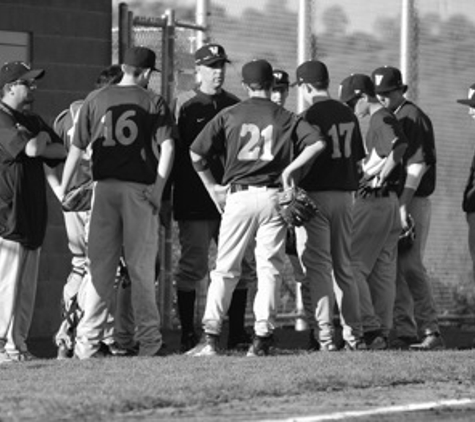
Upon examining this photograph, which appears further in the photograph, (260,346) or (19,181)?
(260,346)

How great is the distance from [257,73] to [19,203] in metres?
1.94

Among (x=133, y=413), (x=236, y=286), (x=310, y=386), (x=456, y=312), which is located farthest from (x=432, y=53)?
(x=133, y=413)

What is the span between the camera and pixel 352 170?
12164mm

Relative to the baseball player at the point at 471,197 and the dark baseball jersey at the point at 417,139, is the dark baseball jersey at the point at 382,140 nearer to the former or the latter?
the dark baseball jersey at the point at 417,139

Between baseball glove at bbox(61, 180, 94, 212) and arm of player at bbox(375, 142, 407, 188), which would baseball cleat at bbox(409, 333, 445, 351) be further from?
baseball glove at bbox(61, 180, 94, 212)

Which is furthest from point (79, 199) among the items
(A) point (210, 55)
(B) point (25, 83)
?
(A) point (210, 55)

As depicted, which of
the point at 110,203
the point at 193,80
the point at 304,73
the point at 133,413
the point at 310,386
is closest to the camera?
the point at 133,413

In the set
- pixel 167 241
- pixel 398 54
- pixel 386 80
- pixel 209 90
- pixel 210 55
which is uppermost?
pixel 398 54

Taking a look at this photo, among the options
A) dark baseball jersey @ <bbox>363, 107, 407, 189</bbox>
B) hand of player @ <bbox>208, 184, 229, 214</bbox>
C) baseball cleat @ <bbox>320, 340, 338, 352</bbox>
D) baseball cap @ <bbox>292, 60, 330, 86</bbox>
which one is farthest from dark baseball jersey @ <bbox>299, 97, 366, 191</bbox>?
baseball cleat @ <bbox>320, 340, 338, 352</bbox>

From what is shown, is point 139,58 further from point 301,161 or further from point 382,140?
point 382,140

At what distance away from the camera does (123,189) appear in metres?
11.3

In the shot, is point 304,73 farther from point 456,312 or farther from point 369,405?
point 456,312

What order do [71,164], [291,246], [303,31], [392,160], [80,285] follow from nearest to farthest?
[71,164] < [80,285] < [392,160] < [291,246] < [303,31]

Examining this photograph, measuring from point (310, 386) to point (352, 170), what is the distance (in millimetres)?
3207
